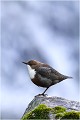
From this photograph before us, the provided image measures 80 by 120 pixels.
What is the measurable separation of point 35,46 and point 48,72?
24.7m

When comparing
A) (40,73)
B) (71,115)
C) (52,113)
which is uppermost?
(40,73)

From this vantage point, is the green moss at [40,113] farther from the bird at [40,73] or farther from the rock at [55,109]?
the bird at [40,73]

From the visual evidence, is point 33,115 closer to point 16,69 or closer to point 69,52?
point 16,69

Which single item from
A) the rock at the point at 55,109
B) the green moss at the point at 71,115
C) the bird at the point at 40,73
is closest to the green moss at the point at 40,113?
the rock at the point at 55,109

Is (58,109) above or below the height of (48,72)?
below

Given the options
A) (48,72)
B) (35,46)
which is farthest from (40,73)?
(35,46)

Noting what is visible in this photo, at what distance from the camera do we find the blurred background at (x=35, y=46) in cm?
3219

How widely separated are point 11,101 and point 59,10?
30.7 feet

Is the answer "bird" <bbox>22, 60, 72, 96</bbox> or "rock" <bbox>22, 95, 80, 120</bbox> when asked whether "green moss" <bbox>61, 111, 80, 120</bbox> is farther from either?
"bird" <bbox>22, 60, 72, 96</bbox>

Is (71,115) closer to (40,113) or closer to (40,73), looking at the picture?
(40,113)

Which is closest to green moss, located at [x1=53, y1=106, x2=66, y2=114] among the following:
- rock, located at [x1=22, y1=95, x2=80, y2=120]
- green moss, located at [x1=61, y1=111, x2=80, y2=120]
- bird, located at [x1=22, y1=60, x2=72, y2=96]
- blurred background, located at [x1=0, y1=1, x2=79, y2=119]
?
rock, located at [x1=22, y1=95, x2=80, y2=120]

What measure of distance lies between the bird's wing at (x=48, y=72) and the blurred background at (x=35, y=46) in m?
17.4

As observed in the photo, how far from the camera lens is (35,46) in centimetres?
3694

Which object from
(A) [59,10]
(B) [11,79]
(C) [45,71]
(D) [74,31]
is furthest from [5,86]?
(C) [45,71]
